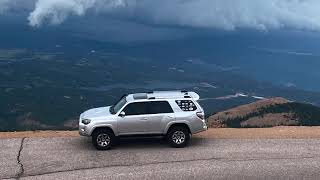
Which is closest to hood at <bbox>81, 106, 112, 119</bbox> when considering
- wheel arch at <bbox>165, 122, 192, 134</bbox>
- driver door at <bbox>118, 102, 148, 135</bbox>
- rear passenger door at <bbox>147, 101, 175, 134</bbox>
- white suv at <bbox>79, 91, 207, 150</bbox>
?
white suv at <bbox>79, 91, 207, 150</bbox>

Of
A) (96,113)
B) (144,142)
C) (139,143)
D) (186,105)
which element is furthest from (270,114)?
(96,113)

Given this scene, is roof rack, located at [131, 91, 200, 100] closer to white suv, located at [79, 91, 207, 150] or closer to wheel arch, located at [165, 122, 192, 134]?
white suv, located at [79, 91, 207, 150]

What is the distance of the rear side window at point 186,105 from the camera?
19328 millimetres

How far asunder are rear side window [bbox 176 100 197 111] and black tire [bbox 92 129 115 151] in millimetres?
2567

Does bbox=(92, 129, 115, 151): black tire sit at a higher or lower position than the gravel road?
higher

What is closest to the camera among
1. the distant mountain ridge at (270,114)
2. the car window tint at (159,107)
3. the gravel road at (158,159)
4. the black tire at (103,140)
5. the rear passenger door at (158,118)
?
the gravel road at (158,159)

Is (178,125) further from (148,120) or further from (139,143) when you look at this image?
(139,143)

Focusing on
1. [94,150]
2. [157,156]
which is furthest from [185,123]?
[94,150]

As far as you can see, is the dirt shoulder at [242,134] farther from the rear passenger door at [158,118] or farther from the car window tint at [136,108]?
the car window tint at [136,108]

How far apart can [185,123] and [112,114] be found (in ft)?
8.28

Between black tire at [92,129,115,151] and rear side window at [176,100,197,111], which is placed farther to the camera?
rear side window at [176,100,197,111]

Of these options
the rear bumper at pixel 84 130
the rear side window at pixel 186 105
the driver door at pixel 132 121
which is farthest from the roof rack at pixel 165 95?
the rear bumper at pixel 84 130

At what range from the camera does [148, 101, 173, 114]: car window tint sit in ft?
63.2

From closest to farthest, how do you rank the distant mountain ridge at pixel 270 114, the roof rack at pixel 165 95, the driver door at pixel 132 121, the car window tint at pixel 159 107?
the driver door at pixel 132 121 < the car window tint at pixel 159 107 < the roof rack at pixel 165 95 < the distant mountain ridge at pixel 270 114
